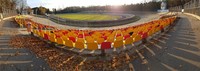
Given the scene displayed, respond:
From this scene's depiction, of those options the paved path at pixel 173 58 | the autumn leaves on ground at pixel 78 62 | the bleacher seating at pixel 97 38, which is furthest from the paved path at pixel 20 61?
the paved path at pixel 173 58

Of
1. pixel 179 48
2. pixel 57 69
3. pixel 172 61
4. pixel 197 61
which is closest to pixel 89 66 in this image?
pixel 57 69

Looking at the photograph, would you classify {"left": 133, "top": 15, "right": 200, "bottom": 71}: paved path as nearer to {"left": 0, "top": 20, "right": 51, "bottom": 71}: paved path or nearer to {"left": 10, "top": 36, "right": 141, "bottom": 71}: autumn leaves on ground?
{"left": 10, "top": 36, "right": 141, "bottom": 71}: autumn leaves on ground

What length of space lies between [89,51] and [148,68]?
5340 mm

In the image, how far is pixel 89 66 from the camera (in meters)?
12.4

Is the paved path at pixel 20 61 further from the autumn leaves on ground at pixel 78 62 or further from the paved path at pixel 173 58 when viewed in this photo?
the paved path at pixel 173 58

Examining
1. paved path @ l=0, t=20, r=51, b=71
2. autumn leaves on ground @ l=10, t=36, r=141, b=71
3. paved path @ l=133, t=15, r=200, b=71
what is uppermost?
paved path @ l=133, t=15, r=200, b=71

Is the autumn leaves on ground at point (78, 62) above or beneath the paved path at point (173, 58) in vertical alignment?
beneath

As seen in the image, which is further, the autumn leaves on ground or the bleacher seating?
the bleacher seating

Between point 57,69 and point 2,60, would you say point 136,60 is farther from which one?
point 2,60

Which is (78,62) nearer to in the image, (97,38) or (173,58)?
(97,38)

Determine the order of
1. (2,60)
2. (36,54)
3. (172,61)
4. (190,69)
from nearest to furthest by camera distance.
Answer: (190,69)
(172,61)
(2,60)
(36,54)

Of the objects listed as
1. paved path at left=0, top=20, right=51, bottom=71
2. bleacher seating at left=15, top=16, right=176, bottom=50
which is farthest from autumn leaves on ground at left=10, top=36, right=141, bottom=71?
bleacher seating at left=15, top=16, right=176, bottom=50

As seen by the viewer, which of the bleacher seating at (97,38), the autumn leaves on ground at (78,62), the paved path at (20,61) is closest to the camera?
the autumn leaves on ground at (78,62)

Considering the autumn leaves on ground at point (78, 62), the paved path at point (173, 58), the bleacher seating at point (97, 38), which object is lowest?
the autumn leaves on ground at point (78, 62)
